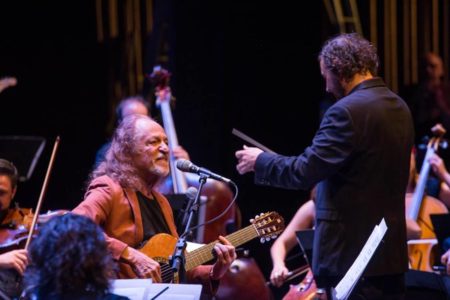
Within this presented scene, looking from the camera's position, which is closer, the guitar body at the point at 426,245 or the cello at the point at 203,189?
the guitar body at the point at 426,245

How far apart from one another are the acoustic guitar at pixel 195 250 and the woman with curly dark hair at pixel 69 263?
4.02 ft

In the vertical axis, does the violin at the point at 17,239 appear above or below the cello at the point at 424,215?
above

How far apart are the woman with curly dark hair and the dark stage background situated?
3.79 metres

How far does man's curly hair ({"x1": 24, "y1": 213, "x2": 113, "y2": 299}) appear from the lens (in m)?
2.83

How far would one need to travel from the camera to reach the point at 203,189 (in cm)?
632

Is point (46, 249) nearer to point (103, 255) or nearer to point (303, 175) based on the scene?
point (103, 255)

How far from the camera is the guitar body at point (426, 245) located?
5.77 m

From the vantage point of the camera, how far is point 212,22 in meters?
6.65

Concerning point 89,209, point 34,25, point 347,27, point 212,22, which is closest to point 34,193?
point 34,25

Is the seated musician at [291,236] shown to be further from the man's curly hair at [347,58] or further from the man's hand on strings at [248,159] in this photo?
the man's curly hair at [347,58]

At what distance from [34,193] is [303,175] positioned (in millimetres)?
4095

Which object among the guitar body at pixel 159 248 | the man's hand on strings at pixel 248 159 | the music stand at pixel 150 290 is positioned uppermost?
the man's hand on strings at pixel 248 159

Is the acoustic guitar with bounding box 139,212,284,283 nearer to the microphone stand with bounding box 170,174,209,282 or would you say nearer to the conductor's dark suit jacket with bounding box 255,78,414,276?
the microphone stand with bounding box 170,174,209,282

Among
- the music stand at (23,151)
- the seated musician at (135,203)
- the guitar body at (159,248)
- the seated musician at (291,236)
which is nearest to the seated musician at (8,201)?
the seated musician at (135,203)
